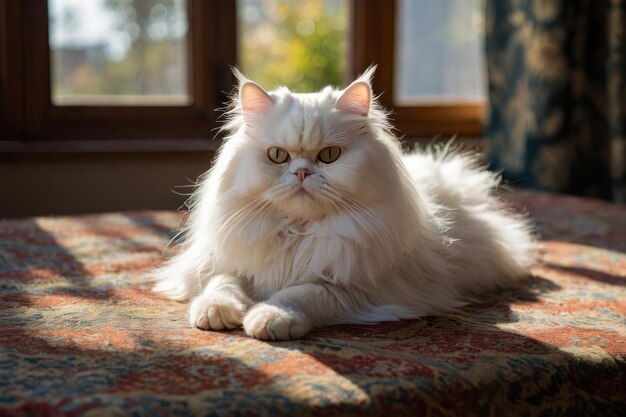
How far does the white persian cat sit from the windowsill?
1842mm

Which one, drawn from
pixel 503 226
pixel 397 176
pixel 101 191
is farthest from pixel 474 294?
pixel 101 191

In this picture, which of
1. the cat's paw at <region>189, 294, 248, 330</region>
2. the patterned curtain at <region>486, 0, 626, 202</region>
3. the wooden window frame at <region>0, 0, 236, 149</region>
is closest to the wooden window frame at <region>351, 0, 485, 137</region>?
the patterned curtain at <region>486, 0, 626, 202</region>

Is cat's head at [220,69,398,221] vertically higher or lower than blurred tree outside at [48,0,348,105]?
lower

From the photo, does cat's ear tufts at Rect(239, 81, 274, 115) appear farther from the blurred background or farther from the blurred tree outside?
the blurred tree outside

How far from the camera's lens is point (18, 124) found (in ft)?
10.5

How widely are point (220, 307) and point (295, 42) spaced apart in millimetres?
3183

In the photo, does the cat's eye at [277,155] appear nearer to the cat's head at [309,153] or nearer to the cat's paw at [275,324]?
the cat's head at [309,153]

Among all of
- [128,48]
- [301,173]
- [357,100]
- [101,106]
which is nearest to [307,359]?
[301,173]

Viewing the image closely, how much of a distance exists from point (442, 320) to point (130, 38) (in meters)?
2.57

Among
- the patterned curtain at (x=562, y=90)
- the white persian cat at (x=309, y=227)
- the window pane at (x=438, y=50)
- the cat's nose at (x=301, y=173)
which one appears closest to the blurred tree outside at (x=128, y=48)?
the window pane at (x=438, y=50)

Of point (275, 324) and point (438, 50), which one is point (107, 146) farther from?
point (275, 324)

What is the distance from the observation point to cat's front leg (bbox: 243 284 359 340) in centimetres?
121

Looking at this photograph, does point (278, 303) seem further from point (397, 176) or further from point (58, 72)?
point (58, 72)

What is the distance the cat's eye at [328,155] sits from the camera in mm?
1360
